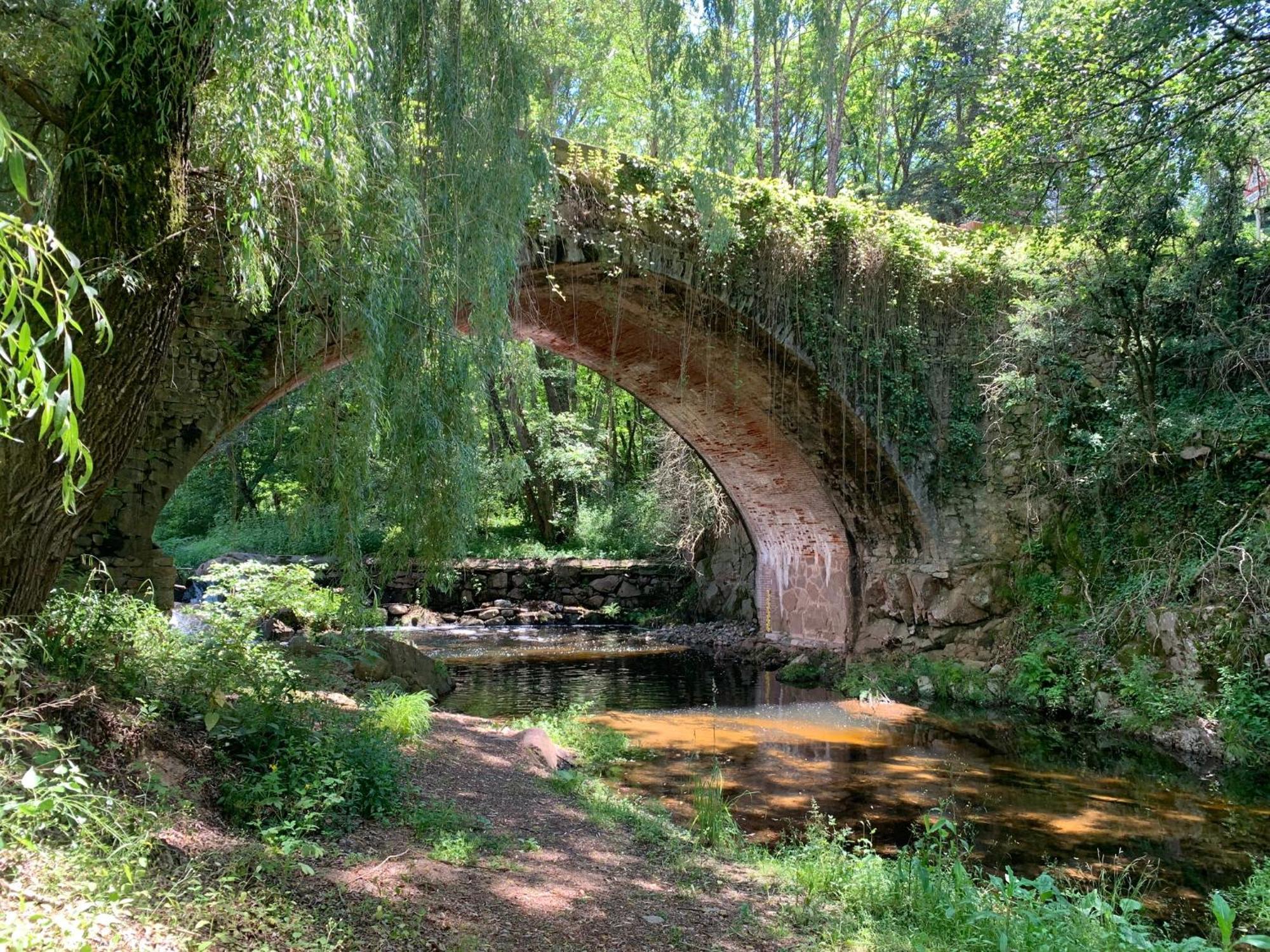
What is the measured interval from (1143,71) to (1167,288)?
2127 mm

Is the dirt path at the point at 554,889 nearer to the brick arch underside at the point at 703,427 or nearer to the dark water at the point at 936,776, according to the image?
the dark water at the point at 936,776

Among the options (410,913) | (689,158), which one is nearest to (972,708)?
(689,158)

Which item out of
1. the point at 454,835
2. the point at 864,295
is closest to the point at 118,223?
the point at 454,835

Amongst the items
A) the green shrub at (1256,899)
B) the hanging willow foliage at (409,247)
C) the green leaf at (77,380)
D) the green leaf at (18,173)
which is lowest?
the green shrub at (1256,899)

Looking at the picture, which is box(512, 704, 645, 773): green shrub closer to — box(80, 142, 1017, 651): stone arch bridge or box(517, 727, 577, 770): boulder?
box(517, 727, 577, 770): boulder

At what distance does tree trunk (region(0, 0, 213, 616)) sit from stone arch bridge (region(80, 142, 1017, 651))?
3.30 meters

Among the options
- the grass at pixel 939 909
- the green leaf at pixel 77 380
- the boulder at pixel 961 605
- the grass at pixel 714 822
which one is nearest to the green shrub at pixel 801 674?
the boulder at pixel 961 605

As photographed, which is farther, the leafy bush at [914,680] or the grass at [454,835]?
the leafy bush at [914,680]

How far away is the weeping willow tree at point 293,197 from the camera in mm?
2928

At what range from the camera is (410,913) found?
2648mm

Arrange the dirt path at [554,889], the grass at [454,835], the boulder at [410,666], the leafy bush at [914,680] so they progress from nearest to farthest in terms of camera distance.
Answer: the dirt path at [554,889] → the grass at [454,835] → the boulder at [410,666] → the leafy bush at [914,680]

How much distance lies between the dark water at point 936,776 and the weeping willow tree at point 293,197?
302 centimetres

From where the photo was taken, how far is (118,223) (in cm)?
296

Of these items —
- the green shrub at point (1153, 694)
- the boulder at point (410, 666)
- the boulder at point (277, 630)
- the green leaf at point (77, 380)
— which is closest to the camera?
the green leaf at point (77, 380)
